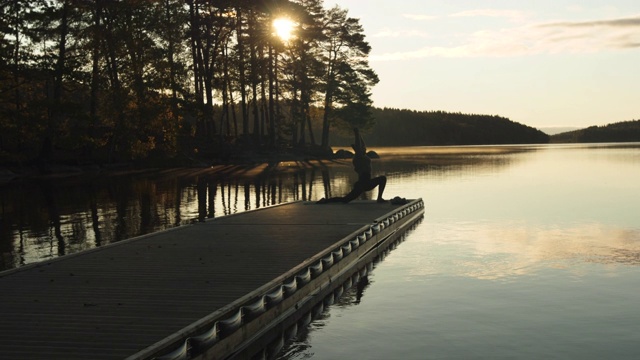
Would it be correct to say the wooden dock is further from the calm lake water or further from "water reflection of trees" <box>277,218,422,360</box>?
the calm lake water

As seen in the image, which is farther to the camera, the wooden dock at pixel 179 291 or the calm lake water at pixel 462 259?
the calm lake water at pixel 462 259

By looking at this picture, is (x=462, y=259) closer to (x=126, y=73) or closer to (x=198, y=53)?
(x=126, y=73)

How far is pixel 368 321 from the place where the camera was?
35.9 ft

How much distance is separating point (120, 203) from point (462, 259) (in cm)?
1719

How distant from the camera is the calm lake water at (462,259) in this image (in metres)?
9.83

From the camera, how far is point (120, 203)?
2877 cm

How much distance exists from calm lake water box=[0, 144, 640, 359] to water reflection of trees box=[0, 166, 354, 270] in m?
0.10

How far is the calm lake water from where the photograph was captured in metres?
9.83

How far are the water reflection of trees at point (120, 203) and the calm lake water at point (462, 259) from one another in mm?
96

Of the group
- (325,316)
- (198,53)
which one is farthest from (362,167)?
(198,53)

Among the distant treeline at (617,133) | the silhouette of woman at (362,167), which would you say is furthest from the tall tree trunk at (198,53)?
the distant treeline at (617,133)

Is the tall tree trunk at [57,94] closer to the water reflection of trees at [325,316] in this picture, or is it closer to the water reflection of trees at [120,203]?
the water reflection of trees at [120,203]

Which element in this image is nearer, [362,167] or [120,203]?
[362,167]

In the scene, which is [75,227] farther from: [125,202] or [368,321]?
[368,321]
